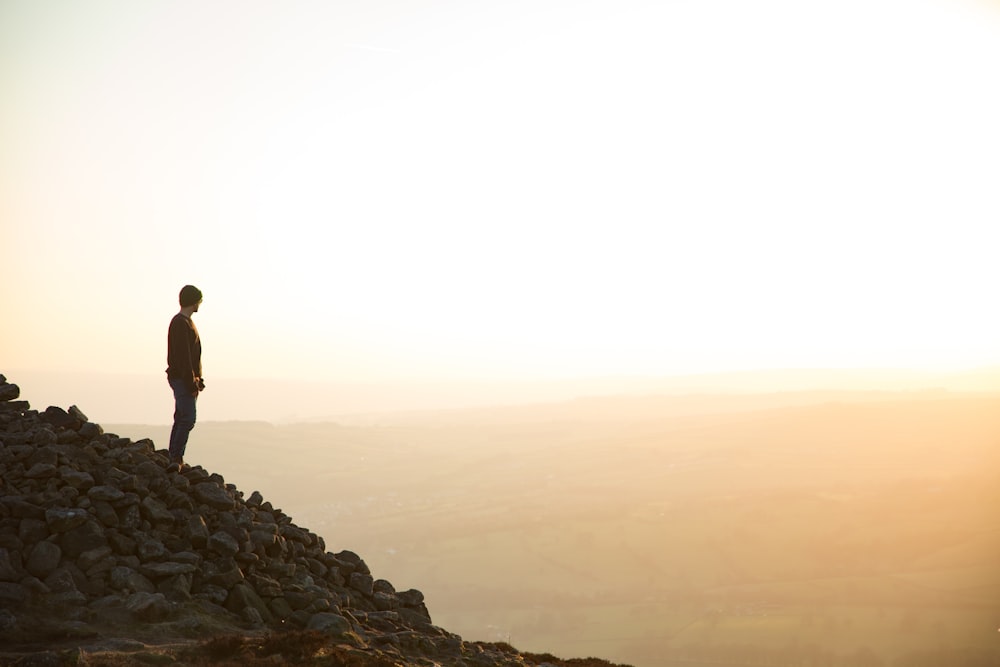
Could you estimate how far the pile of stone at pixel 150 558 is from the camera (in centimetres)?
1931

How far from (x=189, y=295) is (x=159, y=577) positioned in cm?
725

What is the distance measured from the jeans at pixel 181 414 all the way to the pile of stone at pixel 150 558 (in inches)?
23.6

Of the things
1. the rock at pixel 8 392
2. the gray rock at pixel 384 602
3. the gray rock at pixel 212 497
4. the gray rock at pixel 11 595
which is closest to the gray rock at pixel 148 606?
the gray rock at pixel 11 595

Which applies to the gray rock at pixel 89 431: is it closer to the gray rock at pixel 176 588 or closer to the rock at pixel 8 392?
the rock at pixel 8 392

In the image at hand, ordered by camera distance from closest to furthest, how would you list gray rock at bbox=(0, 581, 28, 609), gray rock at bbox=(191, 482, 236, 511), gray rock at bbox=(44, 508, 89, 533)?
1. gray rock at bbox=(0, 581, 28, 609)
2. gray rock at bbox=(44, 508, 89, 533)
3. gray rock at bbox=(191, 482, 236, 511)

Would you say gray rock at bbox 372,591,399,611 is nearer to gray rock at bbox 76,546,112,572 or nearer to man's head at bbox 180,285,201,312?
gray rock at bbox 76,546,112,572

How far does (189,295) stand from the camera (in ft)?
75.9

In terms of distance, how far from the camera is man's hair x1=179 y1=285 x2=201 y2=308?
23.1 metres

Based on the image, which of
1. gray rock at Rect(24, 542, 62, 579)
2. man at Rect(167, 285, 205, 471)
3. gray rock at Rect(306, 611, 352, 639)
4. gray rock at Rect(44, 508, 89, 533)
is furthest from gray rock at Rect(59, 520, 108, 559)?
gray rock at Rect(306, 611, 352, 639)

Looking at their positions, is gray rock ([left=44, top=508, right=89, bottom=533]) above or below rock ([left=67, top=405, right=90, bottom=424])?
below

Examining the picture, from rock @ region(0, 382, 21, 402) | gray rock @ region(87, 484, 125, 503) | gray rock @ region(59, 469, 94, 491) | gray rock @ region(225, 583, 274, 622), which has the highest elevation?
rock @ region(0, 382, 21, 402)

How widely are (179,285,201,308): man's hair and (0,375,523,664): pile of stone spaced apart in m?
4.58

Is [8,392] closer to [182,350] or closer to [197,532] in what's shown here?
[182,350]

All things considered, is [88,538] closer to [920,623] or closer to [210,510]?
[210,510]
